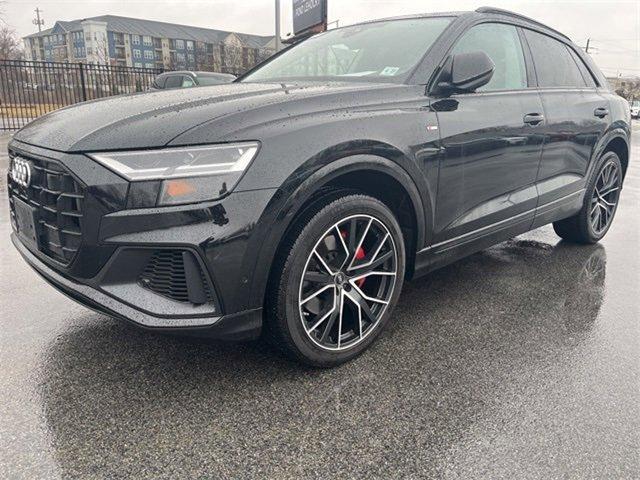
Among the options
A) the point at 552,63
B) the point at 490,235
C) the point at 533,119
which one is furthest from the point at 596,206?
the point at 490,235

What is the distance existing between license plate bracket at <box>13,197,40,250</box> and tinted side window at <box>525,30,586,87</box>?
3.21 metres

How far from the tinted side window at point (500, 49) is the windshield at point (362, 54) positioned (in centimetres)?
21

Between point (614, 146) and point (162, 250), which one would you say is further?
point (614, 146)

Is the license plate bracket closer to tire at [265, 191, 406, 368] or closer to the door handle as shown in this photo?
tire at [265, 191, 406, 368]

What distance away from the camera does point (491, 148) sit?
2.92 meters

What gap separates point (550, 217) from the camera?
3770mm

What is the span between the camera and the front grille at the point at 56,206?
191cm

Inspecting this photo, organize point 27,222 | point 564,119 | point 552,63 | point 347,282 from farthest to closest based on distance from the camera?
point 552,63 < point 564,119 < point 347,282 < point 27,222

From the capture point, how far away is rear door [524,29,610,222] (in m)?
3.51

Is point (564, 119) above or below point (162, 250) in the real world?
above

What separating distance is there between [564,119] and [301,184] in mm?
2448

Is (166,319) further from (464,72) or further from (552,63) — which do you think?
(552,63)

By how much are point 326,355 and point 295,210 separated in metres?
0.72

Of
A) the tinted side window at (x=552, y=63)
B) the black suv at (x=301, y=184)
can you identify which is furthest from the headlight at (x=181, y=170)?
the tinted side window at (x=552, y=63)
